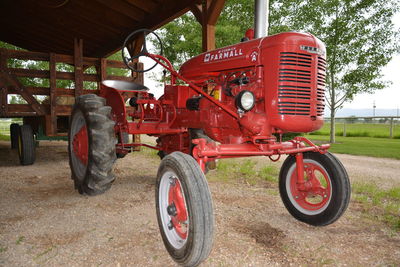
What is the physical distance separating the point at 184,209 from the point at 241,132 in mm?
945

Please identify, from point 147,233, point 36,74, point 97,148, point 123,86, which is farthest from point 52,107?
point 147,233

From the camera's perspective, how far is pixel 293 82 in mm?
2268

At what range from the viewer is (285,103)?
2275mm

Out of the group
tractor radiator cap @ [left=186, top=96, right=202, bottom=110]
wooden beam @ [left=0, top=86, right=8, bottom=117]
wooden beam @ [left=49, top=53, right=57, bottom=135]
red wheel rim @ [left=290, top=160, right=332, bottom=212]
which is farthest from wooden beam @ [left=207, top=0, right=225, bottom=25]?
wooden beam @ [left=0, top=86, right=8, bottom=117]

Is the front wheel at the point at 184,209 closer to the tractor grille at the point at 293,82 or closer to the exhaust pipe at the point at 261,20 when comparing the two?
the tractor grille at the point at 293,82

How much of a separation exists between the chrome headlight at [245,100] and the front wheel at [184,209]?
→ 23.0 inches

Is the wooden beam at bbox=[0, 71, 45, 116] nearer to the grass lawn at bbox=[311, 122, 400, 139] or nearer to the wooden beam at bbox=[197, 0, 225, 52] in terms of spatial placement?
the wooden beam at bbox=[197, 0, 225, 52]

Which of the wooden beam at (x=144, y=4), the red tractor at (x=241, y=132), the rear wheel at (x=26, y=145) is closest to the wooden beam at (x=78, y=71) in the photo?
the rear wheel at (x=26, y=145)

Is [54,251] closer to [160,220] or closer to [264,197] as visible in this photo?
[160,220]

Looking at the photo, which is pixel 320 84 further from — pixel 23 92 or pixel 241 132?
pixel 23 92

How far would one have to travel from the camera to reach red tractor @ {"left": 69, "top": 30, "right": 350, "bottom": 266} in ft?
6.46

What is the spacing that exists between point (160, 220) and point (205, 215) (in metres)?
0.52

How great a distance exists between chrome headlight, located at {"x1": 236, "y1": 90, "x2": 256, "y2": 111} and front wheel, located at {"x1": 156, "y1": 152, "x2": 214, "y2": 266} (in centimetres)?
59

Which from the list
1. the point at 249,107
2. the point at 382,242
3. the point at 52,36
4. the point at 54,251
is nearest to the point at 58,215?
the point at 54,251
